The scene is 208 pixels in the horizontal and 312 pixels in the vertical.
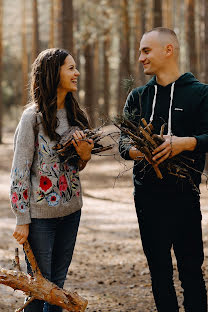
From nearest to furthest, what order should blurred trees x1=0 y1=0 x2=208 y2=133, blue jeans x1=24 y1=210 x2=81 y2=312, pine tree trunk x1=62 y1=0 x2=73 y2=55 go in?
blue jeans x1=24 y1=210 x2=81 y2=312
pine tree trunk x1=62 y1=0 x2=73 y2=55
blurred trees x1=0 y1=0 x2=208 y2=133

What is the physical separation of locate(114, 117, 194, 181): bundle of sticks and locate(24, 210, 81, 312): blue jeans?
0.70 m

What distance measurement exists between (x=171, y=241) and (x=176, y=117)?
929 mm

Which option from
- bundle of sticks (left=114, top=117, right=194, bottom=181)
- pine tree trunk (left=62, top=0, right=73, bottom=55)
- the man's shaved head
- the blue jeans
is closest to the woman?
the blue jeans

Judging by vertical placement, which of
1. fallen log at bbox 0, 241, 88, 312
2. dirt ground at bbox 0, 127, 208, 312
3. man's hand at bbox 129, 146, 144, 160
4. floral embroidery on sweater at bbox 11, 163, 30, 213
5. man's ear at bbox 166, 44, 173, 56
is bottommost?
dirt ground at bbox 0, 127, 208, 312

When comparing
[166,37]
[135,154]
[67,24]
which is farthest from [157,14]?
[135,154]

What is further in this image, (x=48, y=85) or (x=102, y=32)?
(x=102, y=32)

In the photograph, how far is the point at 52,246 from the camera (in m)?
3.55

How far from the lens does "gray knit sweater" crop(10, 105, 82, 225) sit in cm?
340

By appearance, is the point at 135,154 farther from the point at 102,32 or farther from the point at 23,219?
→ the point at 102,32

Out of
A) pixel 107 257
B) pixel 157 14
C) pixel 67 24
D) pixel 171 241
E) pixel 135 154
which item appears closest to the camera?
pixel 135 154

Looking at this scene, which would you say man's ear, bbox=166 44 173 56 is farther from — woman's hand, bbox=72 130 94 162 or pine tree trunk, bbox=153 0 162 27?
pine tree trunk, bbox=153 0 162 27

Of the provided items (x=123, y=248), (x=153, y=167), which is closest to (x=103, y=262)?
(x=123, y=248)

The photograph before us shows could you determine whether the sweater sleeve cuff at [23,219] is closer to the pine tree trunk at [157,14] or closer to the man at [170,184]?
the man at [170,184]

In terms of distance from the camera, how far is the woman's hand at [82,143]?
3393 millimetres
